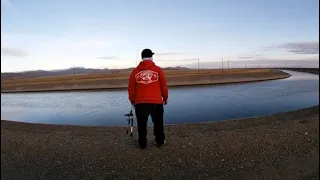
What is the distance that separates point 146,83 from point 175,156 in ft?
5.90

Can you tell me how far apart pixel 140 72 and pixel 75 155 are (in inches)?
98.8

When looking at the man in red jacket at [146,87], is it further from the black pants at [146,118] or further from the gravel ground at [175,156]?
the gravel ground at [175,156]

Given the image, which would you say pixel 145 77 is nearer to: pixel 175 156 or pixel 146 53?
pixel 146 53

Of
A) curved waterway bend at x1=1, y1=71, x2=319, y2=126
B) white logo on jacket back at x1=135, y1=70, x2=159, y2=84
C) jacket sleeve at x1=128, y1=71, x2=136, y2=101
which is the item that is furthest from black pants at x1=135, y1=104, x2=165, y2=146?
curved waterway bend at x1=1, y1=71, x2=319, y2=126

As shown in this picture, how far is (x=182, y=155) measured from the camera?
699cm

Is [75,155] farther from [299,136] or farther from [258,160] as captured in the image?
[299,136]

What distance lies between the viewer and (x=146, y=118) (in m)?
7.48

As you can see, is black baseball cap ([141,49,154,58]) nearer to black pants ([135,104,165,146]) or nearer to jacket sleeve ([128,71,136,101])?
jacket sleeve ([128,71,136,101])

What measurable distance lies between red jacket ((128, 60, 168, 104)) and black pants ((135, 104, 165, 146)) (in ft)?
0.51

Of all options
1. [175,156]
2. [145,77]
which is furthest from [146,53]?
[175,156]

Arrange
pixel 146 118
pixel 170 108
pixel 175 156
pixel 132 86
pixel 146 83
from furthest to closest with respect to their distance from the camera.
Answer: pixel 170 108 < pixel 146 118 < pixel 132 86 < pixel 146 83 < pixel 175 156

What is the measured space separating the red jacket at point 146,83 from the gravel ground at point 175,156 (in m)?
Result: 1.27

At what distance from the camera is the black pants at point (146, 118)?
7.38 meters

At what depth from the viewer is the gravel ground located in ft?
19.6
